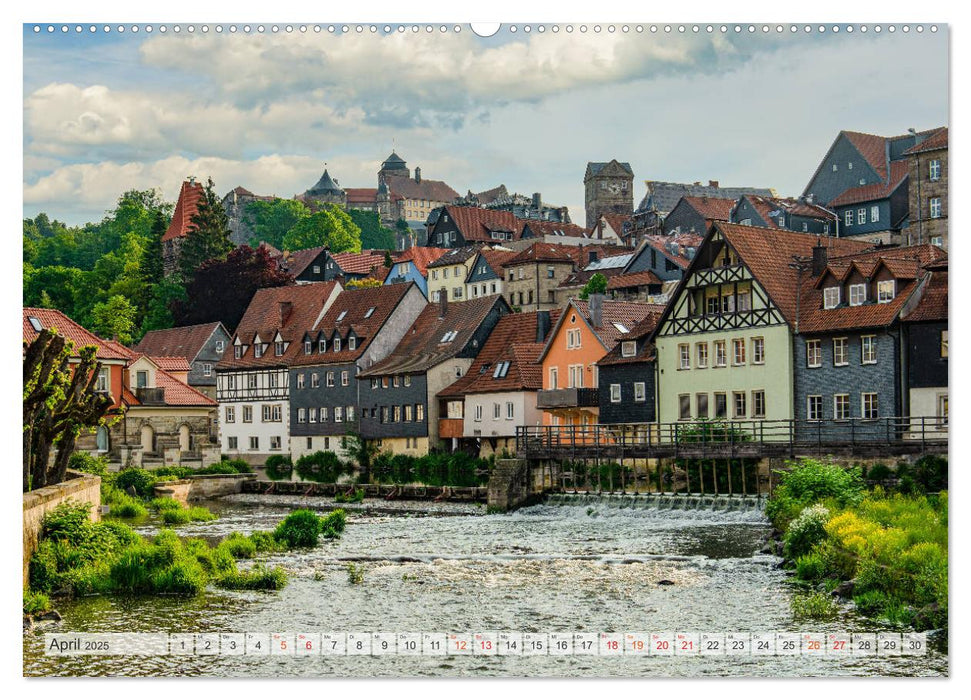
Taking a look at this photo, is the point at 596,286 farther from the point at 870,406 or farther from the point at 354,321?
the point at 870,406

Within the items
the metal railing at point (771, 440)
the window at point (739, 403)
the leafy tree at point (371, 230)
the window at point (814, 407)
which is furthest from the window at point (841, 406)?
the leafy tree at point (371, 230)

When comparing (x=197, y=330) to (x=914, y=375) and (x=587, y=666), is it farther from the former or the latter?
(x=587, y=666)

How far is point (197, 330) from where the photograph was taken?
Answer: 3509 inches

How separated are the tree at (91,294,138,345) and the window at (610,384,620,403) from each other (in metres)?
21.5

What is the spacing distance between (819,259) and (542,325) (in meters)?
19.4

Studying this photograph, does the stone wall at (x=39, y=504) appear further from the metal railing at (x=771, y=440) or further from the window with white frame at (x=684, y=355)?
the window with white frame at (x=684, y=355)

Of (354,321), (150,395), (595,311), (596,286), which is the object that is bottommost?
(150,395)

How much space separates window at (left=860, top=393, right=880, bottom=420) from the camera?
1545 inches

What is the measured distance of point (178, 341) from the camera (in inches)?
3526

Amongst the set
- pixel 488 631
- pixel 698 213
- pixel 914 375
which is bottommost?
pixel 488 631

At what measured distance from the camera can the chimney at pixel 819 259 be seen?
43909 millimetres

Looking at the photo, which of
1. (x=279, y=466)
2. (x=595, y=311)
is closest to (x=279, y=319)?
(x=279, y=466)

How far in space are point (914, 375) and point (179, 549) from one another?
21.3m
